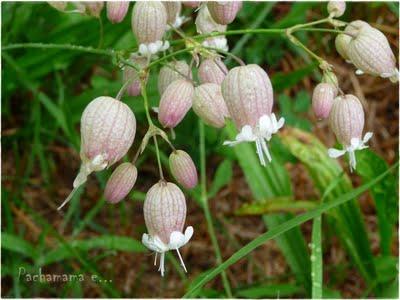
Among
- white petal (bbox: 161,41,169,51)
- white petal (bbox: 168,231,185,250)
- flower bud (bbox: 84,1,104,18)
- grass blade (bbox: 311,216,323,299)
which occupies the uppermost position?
flower bud (bbox: 84,1,104,18)

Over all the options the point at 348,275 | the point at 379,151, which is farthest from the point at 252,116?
the point at 379,151

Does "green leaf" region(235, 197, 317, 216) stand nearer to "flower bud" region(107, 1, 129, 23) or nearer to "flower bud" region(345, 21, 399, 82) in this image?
"flower bud" region(345, 21, 399, 82)

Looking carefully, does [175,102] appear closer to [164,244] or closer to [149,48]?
[149,48]

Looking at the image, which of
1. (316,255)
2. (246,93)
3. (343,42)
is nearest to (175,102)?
(246,93)

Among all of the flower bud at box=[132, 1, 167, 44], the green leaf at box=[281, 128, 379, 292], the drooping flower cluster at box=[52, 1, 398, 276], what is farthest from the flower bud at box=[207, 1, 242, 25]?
the green leaf at box=[281, 128, 379, 292]

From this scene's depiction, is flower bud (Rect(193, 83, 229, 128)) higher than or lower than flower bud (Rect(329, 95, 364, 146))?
higher

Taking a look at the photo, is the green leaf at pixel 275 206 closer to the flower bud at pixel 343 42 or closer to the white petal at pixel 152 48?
the flower bud at pixel 343 42
